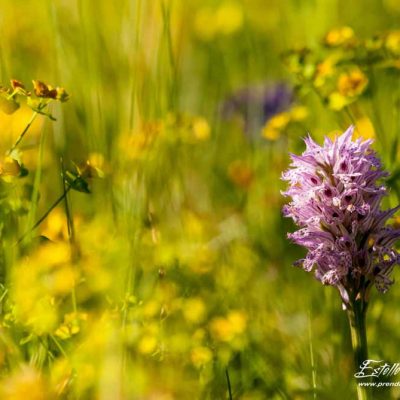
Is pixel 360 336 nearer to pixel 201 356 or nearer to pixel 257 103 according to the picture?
pixel 201 356

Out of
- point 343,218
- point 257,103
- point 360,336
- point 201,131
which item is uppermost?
point 257,103

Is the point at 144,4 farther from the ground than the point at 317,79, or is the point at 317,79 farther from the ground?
the point at 144,4

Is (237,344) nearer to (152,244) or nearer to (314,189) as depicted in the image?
(152,244)

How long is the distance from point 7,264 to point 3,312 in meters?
→ 0.10

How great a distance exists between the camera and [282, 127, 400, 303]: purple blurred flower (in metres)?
1.20

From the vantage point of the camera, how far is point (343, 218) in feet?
3.97

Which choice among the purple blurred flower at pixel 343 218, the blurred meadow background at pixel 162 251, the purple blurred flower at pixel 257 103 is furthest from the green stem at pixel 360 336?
the purple blurred flower at pixel 257 103

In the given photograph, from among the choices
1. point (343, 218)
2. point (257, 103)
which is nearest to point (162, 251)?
point (343, 218)

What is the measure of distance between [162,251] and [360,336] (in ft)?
1.75

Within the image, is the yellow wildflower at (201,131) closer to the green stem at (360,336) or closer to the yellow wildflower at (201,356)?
the yellow wildflower at (201,356)

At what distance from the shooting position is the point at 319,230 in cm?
122

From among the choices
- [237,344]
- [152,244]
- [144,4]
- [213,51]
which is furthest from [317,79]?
[213,51]

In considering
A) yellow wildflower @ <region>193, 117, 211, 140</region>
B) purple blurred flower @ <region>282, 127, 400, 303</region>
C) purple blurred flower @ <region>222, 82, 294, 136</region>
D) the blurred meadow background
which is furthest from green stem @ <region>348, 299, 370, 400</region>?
purple blurred flower @ <region>222, 82, 294, 136</region>

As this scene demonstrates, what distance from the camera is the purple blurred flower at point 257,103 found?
2.71 m
